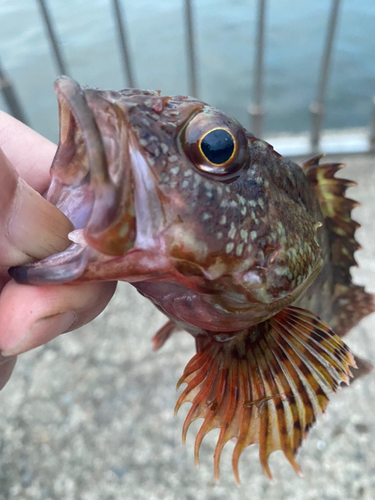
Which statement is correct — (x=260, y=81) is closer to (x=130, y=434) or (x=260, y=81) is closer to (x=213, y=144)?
(x=213, y=144)

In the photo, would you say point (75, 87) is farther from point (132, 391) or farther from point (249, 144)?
point (132, 391)

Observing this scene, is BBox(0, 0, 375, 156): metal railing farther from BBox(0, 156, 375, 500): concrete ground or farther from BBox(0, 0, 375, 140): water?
BBox(0, 156, 375, 500): concrete ground

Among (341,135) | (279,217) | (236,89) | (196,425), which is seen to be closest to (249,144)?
(279,217)

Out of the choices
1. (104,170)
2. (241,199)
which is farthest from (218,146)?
(104,170)

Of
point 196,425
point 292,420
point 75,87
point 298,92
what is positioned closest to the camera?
point 75,87

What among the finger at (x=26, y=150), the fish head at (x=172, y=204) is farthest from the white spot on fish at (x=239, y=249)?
the finger at (x=26, y=150)
